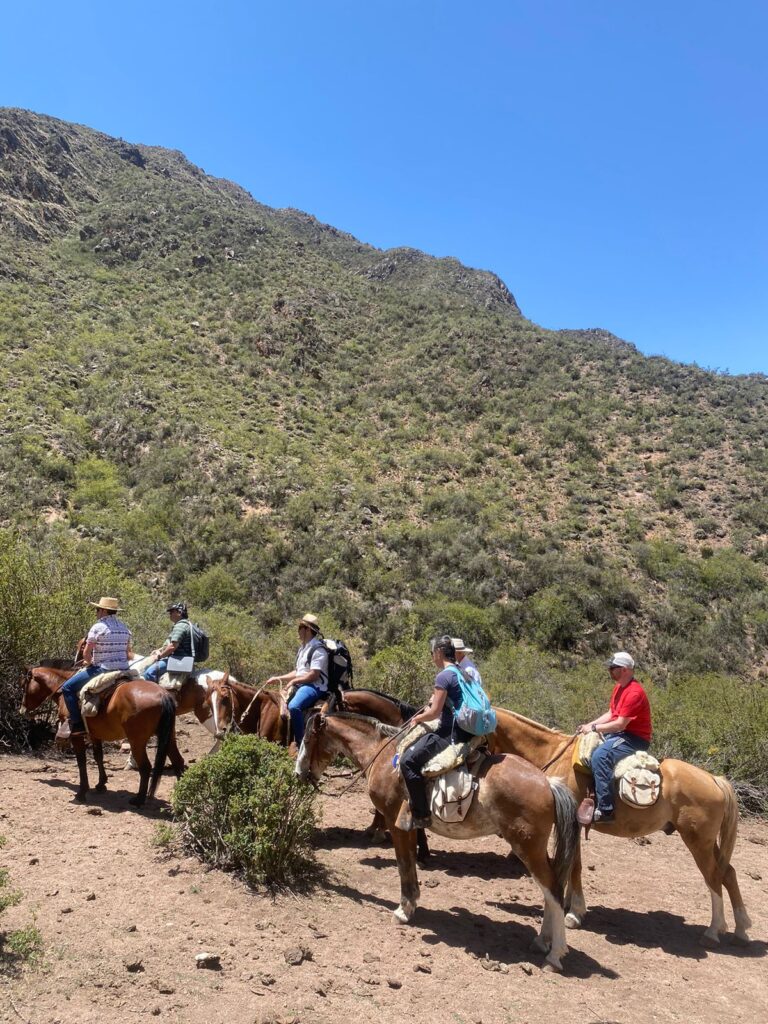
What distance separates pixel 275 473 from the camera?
30.0m

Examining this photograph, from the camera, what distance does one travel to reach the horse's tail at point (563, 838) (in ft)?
15.1

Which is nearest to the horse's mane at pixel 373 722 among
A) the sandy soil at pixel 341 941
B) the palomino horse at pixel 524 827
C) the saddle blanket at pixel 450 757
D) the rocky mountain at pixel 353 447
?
the palomino horse at pixel 524 827

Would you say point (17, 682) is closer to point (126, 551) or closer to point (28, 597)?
point (28, 597)

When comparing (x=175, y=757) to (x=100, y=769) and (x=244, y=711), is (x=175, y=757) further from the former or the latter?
(x=244, y=711)

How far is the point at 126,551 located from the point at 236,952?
21.2 meters

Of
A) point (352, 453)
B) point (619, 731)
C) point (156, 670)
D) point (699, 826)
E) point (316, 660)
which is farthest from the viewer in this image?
Answer: point (352, 453)

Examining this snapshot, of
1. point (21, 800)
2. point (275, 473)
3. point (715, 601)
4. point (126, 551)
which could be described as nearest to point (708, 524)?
point (715, 601)

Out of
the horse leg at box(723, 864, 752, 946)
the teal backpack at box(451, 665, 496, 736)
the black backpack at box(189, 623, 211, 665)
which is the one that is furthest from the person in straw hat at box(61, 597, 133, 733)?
the horse leg at box(723, 864, 752, 946)

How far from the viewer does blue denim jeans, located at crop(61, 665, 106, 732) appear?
23.0 ft

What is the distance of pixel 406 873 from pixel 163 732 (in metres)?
3.21

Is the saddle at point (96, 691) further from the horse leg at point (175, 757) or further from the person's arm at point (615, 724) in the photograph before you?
the person's arm at point (615, 724)

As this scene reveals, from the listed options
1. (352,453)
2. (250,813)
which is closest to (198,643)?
(250,813)

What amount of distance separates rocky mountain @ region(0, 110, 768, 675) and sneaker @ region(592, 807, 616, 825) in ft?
48.9

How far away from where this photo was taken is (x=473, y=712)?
4.79 metres
